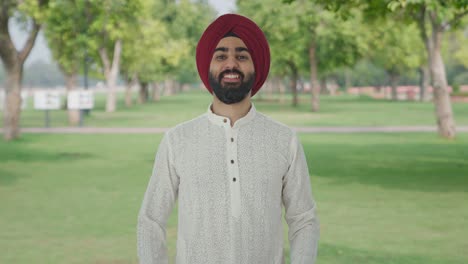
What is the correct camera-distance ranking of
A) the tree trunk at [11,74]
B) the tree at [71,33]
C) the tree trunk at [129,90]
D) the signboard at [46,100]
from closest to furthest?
the tree trunk at [11,74] < the signboard at [46,100] < the tree at [71,33] < the tree trunk at [129,90]

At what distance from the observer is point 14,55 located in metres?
25.5

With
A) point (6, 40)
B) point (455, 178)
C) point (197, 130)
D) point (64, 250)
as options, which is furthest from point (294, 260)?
point (6, 40)

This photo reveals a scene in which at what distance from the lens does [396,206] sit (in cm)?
1202

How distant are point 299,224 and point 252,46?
72 cm

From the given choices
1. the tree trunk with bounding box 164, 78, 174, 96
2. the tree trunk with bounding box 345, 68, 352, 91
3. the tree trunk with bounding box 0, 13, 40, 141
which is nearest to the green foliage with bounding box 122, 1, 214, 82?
the tree trunk with bounding box 0, 13, 40, 141

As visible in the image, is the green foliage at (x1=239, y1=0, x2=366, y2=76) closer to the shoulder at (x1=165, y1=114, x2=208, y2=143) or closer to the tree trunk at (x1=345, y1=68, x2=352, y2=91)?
the shoulder at (x1=165, y1=114, x2=208, y2=143)

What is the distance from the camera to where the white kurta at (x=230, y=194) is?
2.99 meters

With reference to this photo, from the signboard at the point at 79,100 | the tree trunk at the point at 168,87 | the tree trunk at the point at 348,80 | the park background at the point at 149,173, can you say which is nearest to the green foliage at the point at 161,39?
the signboard at the point at 79,100

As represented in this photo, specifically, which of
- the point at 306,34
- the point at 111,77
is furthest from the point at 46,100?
the point at 306,34

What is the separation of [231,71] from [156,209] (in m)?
0.61

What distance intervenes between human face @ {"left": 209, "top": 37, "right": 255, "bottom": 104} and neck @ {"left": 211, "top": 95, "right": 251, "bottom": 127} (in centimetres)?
3

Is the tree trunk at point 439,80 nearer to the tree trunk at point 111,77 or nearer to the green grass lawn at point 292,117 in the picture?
the green grass lawn at point 292,117

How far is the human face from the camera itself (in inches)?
120

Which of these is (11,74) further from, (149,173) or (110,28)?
(110,28)
